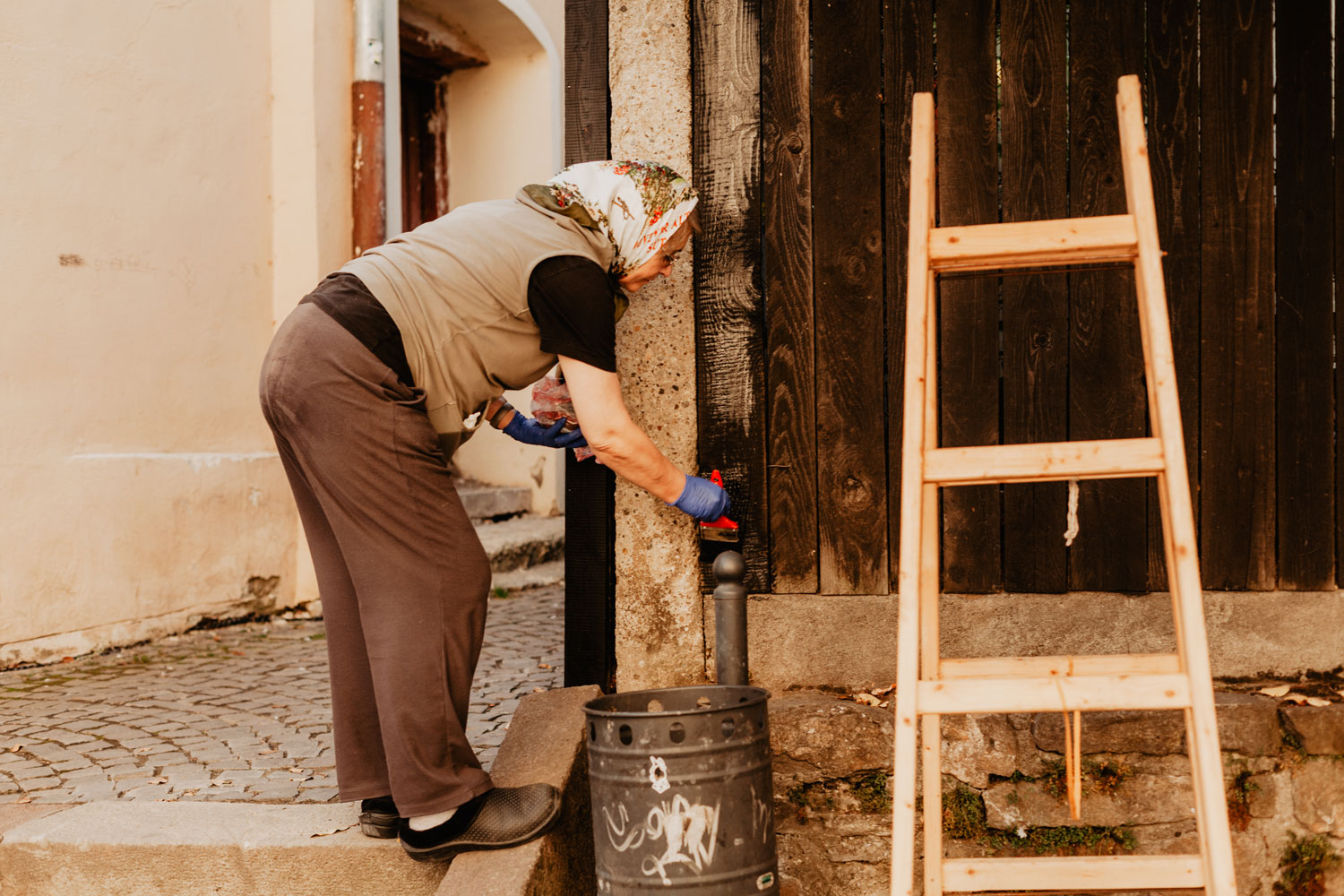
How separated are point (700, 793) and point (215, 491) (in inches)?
156

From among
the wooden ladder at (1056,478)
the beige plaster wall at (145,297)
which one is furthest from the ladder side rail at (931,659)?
the beige plaster wall at (145,297)

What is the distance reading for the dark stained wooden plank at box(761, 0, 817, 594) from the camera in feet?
10.5

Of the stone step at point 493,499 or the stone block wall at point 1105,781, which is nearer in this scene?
the stone block wall at point 1105,781

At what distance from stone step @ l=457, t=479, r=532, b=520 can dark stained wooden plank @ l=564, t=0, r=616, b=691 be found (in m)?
3.92

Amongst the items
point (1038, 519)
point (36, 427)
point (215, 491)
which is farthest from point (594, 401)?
point (215, 491)

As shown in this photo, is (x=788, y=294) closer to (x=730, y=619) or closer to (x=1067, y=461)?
(x=730, y=619)

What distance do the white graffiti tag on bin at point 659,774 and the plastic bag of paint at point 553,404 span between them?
998 mm

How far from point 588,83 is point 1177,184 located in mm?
1754

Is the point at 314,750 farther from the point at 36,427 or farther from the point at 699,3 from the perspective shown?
the point at 699,3

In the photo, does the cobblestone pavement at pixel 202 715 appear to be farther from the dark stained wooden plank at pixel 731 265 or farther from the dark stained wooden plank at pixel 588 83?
the dark stained wooden plank at pixel 588 83

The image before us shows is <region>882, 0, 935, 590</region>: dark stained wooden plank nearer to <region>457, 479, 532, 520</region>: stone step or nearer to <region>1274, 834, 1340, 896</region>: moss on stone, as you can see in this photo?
<region>1274, 834, 1340, 896</region>: moss on stone

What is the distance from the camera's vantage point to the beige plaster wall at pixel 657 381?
326cm

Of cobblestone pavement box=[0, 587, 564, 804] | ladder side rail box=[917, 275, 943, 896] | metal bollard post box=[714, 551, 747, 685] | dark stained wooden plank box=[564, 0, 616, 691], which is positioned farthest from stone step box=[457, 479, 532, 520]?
ladder side rail box=[917, 275, 943, 896]

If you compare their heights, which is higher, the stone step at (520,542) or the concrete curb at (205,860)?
the stone step at (520,542)
